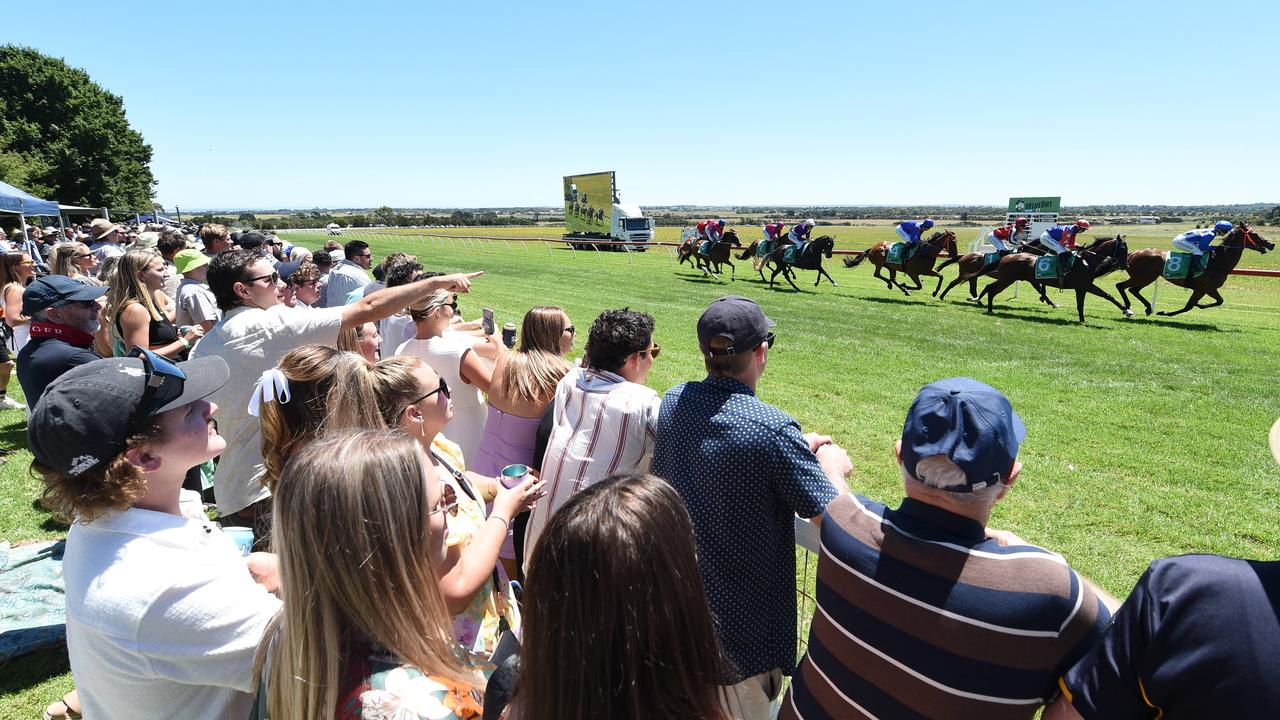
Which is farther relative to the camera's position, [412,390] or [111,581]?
[412,390]

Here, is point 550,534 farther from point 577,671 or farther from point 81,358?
point 81,358

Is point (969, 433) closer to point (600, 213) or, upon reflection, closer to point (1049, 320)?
point (1049, 320)

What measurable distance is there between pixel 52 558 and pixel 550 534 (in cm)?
459

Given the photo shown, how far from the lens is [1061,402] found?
7512mm

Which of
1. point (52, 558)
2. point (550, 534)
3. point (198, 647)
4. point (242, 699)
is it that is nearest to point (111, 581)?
point (198, 647)

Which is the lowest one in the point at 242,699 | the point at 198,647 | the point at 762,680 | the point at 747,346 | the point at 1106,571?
the point at 1106,571

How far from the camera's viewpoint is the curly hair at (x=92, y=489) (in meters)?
1.58

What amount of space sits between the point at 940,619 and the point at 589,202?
4473 cm

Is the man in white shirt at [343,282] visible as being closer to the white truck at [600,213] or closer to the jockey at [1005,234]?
the jockey at [1005,234]

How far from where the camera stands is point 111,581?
1.49m

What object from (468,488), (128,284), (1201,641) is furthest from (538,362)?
(128,284)

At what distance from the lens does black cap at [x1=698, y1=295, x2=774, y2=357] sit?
222 centimetres

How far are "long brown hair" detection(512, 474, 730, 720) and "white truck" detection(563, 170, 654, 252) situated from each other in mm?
39800

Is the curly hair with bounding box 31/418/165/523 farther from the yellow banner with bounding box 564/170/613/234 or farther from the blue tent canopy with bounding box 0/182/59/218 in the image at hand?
the yellow banner with bounding box 564/170/613/234
